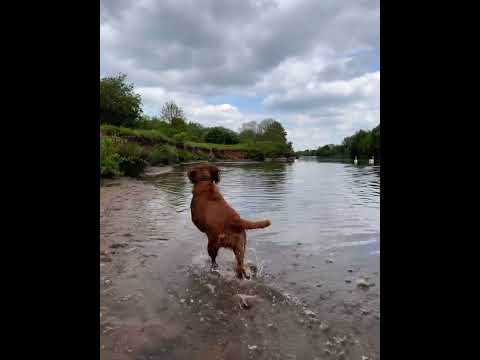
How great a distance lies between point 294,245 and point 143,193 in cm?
611

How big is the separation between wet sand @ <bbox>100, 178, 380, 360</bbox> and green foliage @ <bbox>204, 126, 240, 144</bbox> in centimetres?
5638

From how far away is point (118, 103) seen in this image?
31.2 metres

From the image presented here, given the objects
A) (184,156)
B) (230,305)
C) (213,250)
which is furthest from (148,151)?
(230,305)

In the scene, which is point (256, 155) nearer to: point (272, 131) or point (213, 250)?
point (272, 131)

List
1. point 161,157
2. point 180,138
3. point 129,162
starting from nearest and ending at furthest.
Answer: point 129,162 → point 161,157 → point 180,138

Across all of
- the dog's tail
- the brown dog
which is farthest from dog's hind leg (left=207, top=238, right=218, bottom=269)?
the dog's tail

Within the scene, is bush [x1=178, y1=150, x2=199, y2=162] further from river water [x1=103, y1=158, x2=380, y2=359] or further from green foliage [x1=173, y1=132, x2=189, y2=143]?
river water [x1=103, y1=158, x2=380, y2=359]

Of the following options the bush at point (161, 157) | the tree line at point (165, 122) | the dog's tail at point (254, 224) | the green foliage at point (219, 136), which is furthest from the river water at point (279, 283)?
the green foliage at point (219, 136)

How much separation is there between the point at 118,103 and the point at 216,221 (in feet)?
104

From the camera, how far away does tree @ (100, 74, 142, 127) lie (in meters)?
30.3

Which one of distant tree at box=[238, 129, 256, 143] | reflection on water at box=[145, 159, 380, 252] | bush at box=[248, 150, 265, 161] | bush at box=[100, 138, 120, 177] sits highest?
distant tree at box=[238, 129, 256, 143]

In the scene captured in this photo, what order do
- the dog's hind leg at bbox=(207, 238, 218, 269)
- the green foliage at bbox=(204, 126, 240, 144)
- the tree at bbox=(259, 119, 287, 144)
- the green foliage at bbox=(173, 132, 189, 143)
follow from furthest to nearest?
the tree at bbox=(259, 119, 287, 144) < the green foliage at bbox=(204, 126, 240, 144) < the green foliage at bbox=(173, 132, 189, 143) < the dog's hind leg at bbox=(207, 238, 218, 269)
